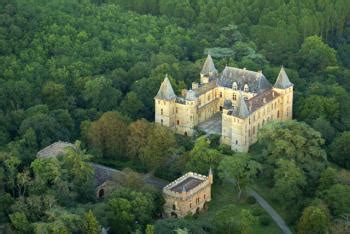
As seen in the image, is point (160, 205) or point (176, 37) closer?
point (160, 205)

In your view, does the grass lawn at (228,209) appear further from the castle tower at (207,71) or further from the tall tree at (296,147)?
the castle tower at (207,71)

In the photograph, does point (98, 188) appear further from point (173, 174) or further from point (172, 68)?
point (172, 68)

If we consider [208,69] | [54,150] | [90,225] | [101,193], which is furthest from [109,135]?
[90,225]

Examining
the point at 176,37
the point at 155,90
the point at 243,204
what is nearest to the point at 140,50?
the point at 176,37

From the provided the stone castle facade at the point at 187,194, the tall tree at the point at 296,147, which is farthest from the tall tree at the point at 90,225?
the tall tree at the point at 296,147

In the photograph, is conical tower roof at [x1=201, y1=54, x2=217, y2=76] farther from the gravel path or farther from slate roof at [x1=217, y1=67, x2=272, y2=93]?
the gravel path

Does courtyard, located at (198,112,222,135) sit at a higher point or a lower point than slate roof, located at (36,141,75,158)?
lower

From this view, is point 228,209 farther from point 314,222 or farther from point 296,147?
point 296,147

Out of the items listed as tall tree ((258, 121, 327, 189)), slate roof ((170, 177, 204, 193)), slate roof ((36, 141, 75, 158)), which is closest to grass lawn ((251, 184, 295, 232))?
tall tree ((258, 121, 327, 189))
